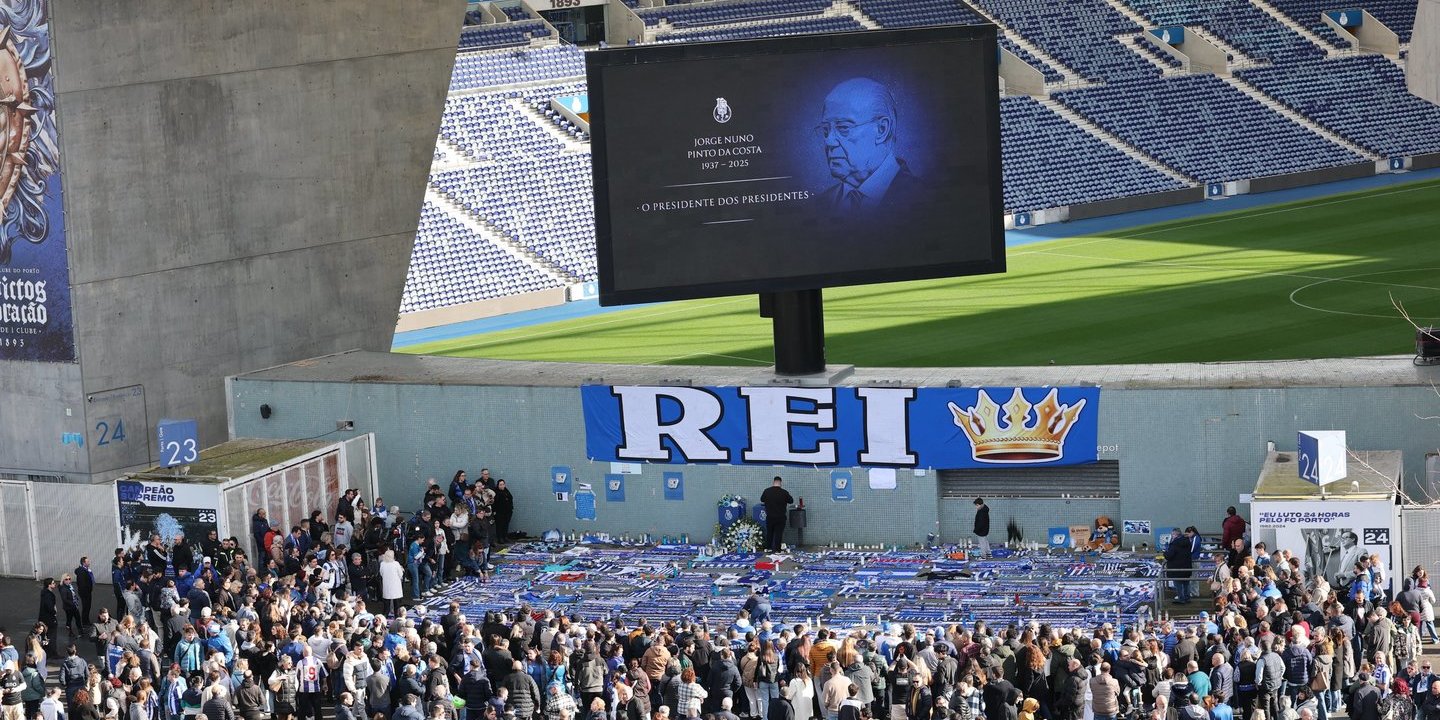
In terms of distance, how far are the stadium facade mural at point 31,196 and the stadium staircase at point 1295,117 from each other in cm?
4325

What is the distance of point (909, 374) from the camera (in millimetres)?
26766

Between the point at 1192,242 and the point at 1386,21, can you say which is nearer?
the point at 1192,242

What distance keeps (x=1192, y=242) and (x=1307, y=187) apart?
35.7 ft

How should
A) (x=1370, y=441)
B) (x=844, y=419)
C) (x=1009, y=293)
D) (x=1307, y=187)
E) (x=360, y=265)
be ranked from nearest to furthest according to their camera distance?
(x=1370, y=441), (x=844, y=419), (x=360, y=265), (x=1009, y=293), (x=1307, y=187)

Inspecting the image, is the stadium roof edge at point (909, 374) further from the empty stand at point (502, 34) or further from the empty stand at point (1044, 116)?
the empty stand at point (502, 34)

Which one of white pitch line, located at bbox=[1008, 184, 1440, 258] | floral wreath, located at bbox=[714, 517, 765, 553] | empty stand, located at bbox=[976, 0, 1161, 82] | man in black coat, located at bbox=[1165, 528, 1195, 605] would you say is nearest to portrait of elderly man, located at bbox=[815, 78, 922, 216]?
floral wreath, located at bbox=[714, 517, 765, 553]

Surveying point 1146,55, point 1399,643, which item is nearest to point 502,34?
point 1146,55

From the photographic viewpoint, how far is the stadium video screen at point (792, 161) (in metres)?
25.0

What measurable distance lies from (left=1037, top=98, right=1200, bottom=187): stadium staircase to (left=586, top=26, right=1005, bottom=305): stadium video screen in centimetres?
3310

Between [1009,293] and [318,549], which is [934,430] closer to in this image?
[318,549]

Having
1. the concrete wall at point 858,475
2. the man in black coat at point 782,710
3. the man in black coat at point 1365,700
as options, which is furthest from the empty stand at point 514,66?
the man in black coat at point 1365,700

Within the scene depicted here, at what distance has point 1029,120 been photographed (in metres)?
59.5

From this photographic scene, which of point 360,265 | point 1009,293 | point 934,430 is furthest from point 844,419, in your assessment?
point 1009,293

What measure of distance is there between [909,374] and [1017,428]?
2.01 m
